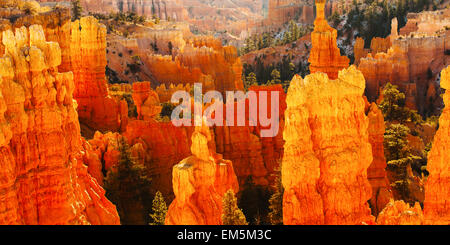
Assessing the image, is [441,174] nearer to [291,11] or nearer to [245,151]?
[245,151]

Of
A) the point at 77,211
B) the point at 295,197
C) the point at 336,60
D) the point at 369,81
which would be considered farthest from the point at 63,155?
the point at 369,81

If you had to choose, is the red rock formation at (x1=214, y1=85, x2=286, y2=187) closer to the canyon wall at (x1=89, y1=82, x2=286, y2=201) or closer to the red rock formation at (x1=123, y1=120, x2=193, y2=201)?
the canyon wall at (x1=89, y1=82, x2=286, y2=201)

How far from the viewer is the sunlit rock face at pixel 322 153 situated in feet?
44.1

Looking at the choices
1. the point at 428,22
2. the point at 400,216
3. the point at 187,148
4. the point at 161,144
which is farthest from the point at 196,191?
the point at 428,22

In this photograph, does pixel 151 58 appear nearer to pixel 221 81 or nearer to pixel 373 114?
pixel 221 81

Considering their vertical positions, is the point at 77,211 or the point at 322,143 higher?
the point at 322,143

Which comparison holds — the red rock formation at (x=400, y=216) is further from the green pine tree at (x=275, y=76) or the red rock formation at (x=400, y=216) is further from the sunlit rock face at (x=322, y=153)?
the green pine tree at (x=275, y=76)

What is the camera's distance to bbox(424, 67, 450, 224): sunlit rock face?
48.5ft

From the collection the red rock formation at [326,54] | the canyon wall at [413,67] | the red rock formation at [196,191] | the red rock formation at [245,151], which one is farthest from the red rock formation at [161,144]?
the canyon wall at [413,67]

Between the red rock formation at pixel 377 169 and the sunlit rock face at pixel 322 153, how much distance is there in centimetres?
654

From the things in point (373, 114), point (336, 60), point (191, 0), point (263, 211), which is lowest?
point (263, 211)

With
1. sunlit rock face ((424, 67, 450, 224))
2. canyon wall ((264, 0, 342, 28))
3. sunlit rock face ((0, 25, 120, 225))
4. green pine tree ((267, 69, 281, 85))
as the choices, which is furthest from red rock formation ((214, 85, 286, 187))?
canyon wall ((264, 0, 342, 28))

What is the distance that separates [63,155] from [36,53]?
91.6 inches

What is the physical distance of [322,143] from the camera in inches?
538
